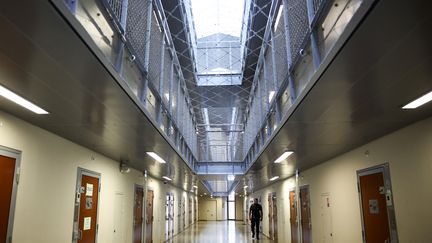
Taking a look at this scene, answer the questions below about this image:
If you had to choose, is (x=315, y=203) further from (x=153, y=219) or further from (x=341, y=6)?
(x=341, y=6)

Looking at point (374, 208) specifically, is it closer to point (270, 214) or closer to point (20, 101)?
point (20, 101)

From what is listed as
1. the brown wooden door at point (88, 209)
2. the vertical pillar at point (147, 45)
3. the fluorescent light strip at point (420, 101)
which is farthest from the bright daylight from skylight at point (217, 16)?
the fluorescent light strip at point (420, 101)

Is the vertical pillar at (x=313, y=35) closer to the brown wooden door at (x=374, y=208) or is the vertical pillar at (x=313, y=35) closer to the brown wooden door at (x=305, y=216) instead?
the brown wooden door at (x=374, y=208)

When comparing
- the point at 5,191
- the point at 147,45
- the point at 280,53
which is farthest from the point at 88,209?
the point at 280,53

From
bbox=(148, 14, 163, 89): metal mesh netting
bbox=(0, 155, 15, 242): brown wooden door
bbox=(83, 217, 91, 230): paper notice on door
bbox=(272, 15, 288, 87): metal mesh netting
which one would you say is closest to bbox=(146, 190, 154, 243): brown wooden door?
bbox=(83, 217, 91, 230): paper notice on door

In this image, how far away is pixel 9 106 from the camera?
12.2ft

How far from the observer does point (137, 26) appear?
4.53 metres

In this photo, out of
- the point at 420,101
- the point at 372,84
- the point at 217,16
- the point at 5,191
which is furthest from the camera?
the point at 217,16

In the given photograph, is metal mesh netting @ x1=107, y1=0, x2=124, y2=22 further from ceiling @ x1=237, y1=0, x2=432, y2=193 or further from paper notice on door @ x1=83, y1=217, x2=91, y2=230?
paper notice on door @ x1=83, y1=217, x2=91, y2=230

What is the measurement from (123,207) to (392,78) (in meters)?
7.00

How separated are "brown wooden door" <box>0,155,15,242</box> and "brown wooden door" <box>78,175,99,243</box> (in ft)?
6.89

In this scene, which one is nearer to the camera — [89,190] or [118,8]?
[118,8]

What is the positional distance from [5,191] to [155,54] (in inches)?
113

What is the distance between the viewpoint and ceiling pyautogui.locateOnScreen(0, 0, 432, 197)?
2.12 metres
